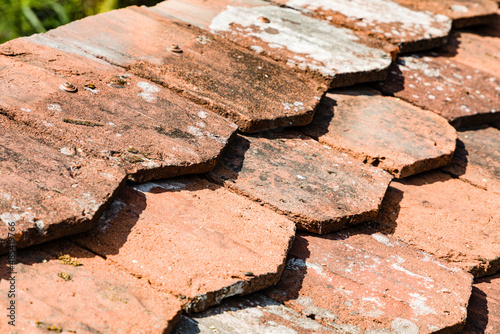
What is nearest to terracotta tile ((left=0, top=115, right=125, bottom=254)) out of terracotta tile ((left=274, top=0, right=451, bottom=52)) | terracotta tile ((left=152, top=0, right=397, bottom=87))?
terracotta tile ((left=152, top=0, right=397, bottom=87))

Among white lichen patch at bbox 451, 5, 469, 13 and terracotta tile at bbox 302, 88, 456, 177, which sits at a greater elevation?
white lichen patch at bbox 451, 5, 469, 13

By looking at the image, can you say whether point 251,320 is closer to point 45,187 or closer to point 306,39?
point 45,187

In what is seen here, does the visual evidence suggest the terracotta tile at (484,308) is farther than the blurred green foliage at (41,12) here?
No

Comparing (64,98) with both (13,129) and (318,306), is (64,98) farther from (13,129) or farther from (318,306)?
(318,306)

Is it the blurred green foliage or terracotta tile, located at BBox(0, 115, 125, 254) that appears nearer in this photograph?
terracotta tile, located at BBox(0, 115, 125, 254)

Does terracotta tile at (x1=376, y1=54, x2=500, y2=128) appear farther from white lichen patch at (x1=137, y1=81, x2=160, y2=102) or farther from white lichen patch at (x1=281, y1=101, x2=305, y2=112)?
white lichen patch at (x1=137, y1=81, x2=160, y2=102)

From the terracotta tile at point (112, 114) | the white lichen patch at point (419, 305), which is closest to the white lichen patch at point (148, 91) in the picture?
the terracotta tile at point (112, 114)

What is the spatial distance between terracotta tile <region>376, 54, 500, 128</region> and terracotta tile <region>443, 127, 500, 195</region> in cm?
9

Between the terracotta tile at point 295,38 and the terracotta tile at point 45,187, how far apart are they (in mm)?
1340

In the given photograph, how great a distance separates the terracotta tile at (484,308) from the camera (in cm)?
176

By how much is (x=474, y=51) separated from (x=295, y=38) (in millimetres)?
1462

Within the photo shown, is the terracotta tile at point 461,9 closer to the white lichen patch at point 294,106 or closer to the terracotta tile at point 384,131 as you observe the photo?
the terracotta tile at point 384,131

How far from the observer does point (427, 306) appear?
5.39ft

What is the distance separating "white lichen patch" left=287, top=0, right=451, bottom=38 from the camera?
316cm
